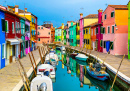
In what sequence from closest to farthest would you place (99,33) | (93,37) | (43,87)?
(43,87), (99,33), (93,37)

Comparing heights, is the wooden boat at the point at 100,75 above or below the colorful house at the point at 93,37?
below

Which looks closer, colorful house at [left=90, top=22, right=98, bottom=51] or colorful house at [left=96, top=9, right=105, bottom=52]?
colorful house at [left=96, top=9, right=105, bottom=52]

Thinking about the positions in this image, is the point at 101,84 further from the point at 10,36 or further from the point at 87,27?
the point at 87,27

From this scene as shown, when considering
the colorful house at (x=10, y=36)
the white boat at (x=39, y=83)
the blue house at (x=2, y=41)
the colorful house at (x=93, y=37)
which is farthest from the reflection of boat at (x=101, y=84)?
the colorful house at (x=93, y=37)

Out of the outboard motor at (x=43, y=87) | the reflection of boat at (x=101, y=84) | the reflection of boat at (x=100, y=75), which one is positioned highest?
the outboard motor at (x=43, y=87)

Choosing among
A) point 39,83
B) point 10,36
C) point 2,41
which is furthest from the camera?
point 10,36

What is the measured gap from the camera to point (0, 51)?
1798cm

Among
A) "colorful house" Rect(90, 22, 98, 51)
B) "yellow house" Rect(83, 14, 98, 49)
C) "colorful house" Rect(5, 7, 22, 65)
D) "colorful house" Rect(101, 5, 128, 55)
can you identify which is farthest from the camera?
"yellow house" Rect(83, 14, 98, 49)

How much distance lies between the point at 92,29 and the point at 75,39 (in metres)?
17.5

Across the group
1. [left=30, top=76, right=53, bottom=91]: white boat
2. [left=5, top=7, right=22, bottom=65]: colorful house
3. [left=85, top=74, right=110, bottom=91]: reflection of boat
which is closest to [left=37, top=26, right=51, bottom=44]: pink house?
[left=5, top=7, right=22, bottom=65]: colorful house

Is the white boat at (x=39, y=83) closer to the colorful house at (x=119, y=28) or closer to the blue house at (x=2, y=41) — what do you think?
the blue house at (x=2, y=41)

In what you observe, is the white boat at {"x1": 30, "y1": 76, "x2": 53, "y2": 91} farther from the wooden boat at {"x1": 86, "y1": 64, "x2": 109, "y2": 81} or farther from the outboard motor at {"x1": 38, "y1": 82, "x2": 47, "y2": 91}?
the wooden boat at {"x1": 86, "y1": 64, "x2": 109, "y2": 81}

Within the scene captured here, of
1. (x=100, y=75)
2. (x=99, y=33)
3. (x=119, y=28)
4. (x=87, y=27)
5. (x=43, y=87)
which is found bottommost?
(x=100, y=75)

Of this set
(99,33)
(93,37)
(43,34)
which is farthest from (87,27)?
(43,34)
